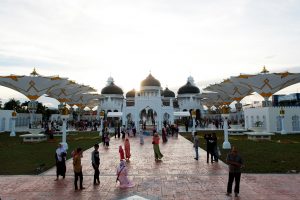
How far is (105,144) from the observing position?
22125mm

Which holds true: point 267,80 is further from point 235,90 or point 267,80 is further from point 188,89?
point 188,89

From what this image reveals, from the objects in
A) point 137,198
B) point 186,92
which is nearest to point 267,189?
point 137,198

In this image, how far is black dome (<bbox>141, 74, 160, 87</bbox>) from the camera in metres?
58.0

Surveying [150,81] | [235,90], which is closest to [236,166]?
[235,90]

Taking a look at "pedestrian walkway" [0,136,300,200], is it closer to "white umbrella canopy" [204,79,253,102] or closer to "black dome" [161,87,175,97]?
"white umbrella canopy" [204,79,253,102]

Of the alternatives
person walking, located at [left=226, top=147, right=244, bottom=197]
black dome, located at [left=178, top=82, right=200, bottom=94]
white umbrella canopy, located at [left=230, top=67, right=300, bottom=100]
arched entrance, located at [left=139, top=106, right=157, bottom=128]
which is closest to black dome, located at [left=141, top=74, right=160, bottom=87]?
arched entrance, located at [left=139, top=106, right=157, bottom=128]

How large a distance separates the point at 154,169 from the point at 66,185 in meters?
4.06

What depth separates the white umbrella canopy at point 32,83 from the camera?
28734 millimetres

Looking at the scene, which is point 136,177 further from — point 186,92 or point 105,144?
point 186,92

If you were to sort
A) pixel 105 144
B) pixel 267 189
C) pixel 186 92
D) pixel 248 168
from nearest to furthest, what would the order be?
pixel 267 189 < pixel 248 168 < pixel 105 144 < pixel 186 92

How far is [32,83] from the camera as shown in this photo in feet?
95.6

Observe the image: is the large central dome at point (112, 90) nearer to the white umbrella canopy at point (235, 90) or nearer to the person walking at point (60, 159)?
the white umbrella canopy at point (235, 90)

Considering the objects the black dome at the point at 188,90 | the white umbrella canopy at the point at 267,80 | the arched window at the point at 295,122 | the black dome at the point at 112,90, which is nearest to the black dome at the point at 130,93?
the black dome at the point at 112,90

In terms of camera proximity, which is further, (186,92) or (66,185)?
(186,92)
